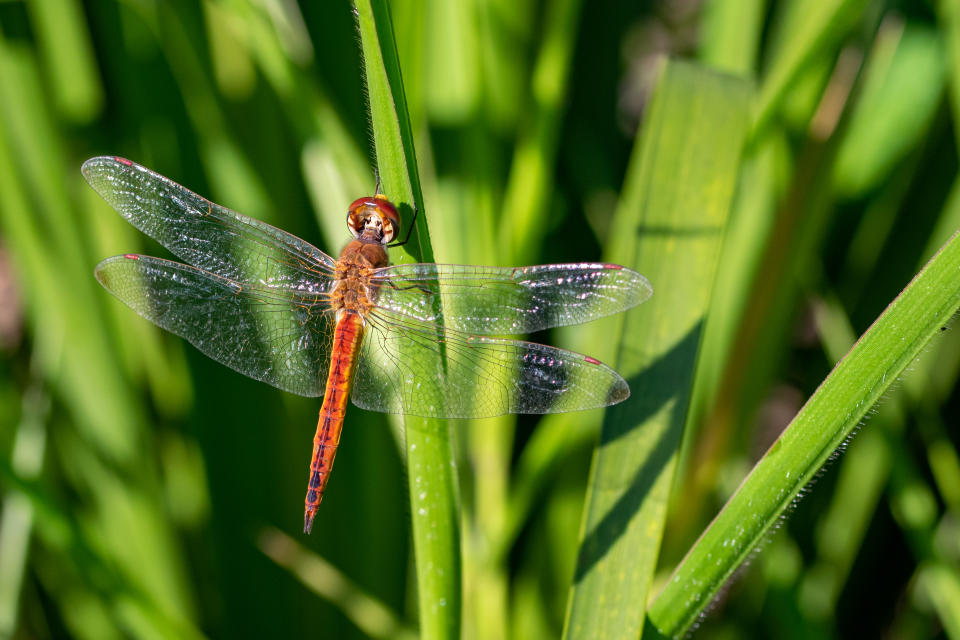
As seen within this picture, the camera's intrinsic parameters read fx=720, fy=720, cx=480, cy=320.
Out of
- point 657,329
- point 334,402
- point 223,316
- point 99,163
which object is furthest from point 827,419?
point 99,163

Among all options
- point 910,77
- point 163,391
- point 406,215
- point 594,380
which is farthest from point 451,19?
point 163,391

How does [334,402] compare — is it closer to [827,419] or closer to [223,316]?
[223,316]

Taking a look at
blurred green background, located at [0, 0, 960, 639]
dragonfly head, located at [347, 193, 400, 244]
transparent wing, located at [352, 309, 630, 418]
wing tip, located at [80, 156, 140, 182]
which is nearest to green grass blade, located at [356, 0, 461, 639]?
transparent wing, located at [352, 309, 630, 418]

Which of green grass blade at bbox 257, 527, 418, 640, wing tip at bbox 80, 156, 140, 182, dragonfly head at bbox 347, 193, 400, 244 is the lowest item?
green grass blade at bbox 257, 527, 418, 640

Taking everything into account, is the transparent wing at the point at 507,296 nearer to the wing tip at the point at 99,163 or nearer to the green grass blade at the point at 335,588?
the wing tip at the point at 99,163

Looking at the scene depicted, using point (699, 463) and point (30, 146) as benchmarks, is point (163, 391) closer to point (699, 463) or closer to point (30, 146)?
point (30, 146)

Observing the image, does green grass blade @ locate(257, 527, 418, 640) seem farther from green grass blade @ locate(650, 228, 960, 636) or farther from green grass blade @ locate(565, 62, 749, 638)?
green grass blade @ locate(650, 228, 960, 636)

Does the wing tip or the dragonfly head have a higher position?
the wing tip
